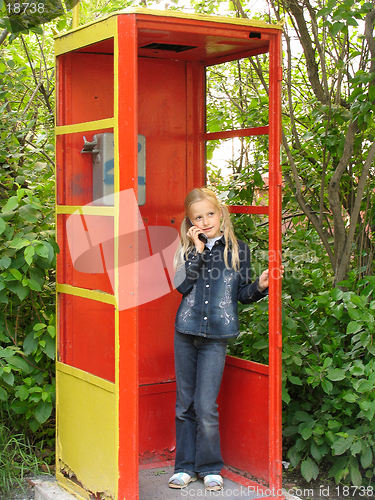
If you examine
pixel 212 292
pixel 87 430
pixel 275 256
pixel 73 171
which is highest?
pixel 73 171

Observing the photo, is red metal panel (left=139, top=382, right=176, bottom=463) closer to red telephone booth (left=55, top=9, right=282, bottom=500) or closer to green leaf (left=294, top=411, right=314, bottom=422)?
red telephone booth (left=55, top=9, right=282, bottom=500)

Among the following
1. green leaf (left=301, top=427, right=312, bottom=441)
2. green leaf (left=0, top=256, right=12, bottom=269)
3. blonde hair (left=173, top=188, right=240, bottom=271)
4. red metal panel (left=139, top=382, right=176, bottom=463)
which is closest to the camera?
green leaf (left=0, top=256, right=12, bottom=269)

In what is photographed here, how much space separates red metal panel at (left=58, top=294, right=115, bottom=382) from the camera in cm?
309

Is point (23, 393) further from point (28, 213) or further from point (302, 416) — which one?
point (302, 416)

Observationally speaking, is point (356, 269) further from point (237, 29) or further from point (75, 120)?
point (75, 120)

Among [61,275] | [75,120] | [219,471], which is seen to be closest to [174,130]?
[75,120]

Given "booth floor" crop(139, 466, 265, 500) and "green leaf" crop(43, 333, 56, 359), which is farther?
"green leaf" crop(43, 333, 56, 359)

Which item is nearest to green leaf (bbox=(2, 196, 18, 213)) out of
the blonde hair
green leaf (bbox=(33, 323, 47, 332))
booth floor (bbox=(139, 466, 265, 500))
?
green leaf (bbox=(33, 323, 47, 332))

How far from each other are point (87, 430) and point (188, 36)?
6.89 feet

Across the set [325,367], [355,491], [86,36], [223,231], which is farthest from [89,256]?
[355,491]

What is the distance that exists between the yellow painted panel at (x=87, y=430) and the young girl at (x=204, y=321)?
482 mm

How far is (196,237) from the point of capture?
2994 millimetres

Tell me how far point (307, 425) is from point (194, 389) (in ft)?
2.46

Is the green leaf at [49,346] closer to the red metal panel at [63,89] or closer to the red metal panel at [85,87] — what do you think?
the red metal panel at [63,89]
